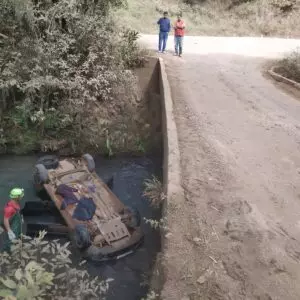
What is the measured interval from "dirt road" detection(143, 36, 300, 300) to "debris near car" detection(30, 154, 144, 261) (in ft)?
5.57

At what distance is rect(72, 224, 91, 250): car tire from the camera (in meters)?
7.51

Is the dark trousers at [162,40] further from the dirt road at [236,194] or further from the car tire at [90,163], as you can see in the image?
the car tire at [90,163]

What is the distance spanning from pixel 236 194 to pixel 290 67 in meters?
9.74

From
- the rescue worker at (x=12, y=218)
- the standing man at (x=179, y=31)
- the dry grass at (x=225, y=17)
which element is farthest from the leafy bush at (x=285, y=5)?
the rescue worker at (x=12, y=218)

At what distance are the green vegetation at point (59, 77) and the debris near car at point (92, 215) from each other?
314 centimetres

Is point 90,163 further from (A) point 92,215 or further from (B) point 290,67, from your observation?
(B) point 290,67

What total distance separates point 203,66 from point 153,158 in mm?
5101

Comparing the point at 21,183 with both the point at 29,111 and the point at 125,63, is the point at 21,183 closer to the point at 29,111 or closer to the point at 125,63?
the point at 29,111

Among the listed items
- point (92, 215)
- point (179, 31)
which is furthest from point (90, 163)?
point (179, 31)

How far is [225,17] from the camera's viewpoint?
26234 mm

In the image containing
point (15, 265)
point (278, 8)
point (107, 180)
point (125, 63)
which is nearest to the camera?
point (15, 265)

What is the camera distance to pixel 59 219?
364 inches

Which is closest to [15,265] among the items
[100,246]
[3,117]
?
[100,246]

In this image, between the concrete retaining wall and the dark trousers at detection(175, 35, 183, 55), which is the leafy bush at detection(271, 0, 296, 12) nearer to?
the dark trousers at detection(175, 35, 183, 55)
